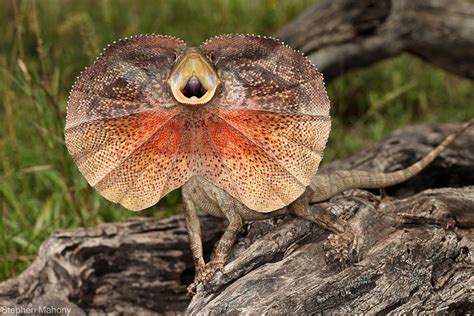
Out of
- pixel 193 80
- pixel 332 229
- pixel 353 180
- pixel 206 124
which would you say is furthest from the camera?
pixel 353 180

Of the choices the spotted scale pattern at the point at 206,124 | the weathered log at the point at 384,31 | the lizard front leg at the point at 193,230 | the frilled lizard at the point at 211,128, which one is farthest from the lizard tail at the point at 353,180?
the weathered log at the point at 384,31

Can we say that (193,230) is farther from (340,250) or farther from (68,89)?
(68,89)

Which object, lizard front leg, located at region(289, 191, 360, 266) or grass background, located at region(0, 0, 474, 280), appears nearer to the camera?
lizard front leg, located at region(289, 191, 360, 266)

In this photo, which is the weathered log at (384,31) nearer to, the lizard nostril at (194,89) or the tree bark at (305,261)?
the tree bark at (305,261)

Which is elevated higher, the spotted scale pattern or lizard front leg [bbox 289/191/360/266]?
the spotted scale pattern

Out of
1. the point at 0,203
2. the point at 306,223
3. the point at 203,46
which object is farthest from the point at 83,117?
the point at 0,203

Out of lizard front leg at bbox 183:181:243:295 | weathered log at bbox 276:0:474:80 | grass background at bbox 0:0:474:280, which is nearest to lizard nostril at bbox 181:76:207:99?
lizard front leg at bbox 183:181:243:295

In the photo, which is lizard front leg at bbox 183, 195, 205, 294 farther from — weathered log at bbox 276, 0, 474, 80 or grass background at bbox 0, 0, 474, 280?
weathered log at bbox 276, 0, 474, 80

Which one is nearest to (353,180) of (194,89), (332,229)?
(332,229)
